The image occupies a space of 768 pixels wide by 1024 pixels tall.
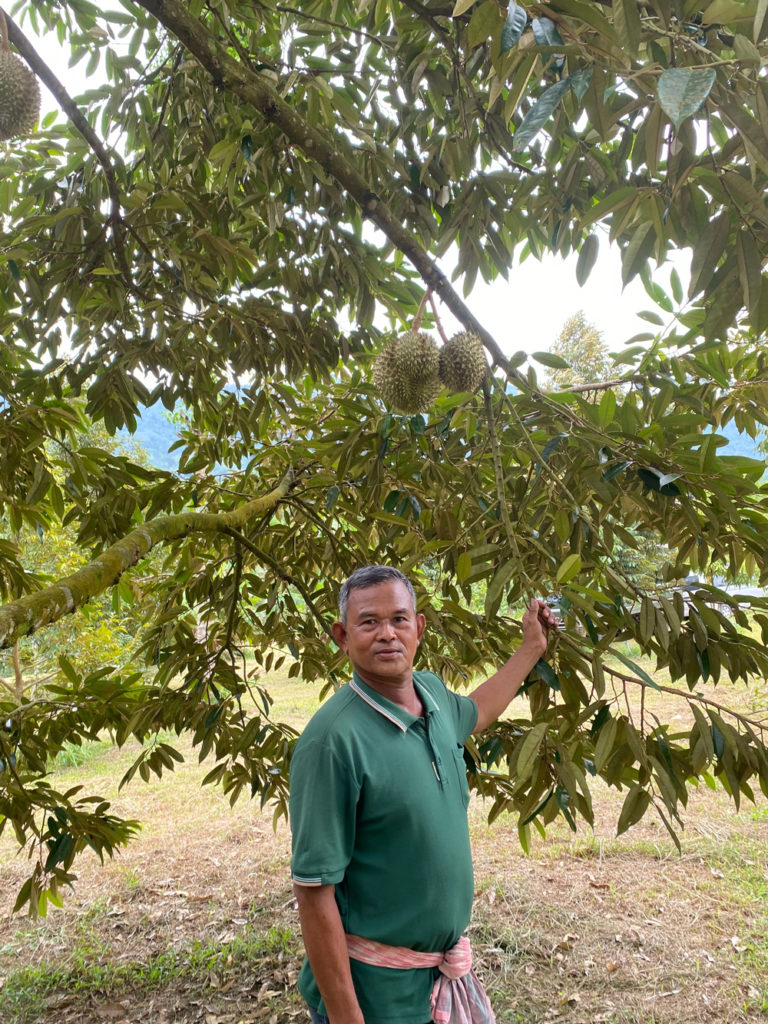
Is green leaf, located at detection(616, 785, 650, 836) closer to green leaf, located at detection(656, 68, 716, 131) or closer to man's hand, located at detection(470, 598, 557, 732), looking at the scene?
man's hand, located at detection(470, 598, 557, 732)

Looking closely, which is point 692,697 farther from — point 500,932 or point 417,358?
point 500,932

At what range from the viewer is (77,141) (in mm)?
2047

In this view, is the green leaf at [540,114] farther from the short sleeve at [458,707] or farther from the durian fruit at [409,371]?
the short sleeve at [458,707]

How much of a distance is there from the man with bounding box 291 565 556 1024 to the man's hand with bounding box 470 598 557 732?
208 millimetres

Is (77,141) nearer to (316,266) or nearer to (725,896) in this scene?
(316,266)

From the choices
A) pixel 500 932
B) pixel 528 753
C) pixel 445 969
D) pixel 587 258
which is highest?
pixel 587 258

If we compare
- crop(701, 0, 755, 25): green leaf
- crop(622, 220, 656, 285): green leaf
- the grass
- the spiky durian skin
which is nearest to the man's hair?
crop(622, 220, 656, 285): green leaf

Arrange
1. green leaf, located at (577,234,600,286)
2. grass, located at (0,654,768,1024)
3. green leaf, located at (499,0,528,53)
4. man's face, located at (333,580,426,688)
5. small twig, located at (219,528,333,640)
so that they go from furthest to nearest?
grass, located at (0,654,768,1024) < small twig, located at (219,528,333,640) < green leaf, located at (577,234,600,286) < man's face, located at (333,580,426,688) < green leaf, located at (499,0,528,53)

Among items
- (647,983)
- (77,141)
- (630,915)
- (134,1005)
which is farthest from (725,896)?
(77,141)

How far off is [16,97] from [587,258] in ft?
4.48

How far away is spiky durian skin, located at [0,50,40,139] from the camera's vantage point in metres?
1.59

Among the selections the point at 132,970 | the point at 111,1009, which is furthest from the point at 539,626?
the point at 132,970

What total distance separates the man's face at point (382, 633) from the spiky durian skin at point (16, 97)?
1.40m

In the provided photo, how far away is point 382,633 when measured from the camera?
1.20 meters
